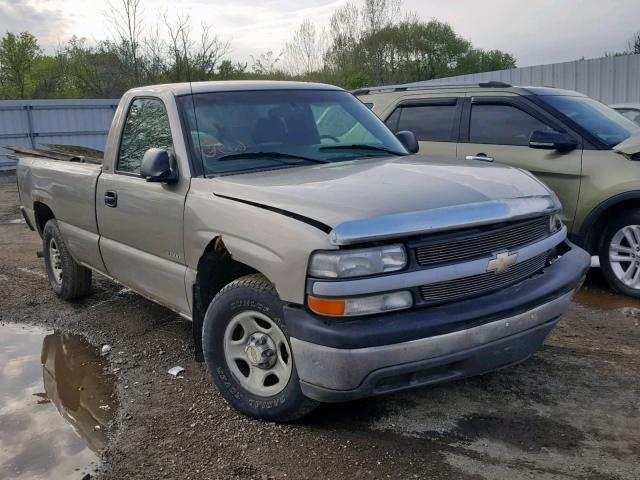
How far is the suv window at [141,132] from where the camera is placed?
170 inches

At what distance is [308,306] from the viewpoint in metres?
2.94

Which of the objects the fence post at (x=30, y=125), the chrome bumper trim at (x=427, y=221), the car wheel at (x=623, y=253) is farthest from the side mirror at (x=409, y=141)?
the fence post at (x=30, y=125)

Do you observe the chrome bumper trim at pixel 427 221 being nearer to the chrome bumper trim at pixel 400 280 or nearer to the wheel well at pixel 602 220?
the chrome bumper trim at pixel 400 280

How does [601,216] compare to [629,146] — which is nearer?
[629,146]

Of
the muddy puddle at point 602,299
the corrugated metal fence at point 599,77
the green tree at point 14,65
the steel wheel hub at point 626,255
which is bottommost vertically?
the muddy puddle at point 602,299

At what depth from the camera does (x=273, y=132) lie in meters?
4.21

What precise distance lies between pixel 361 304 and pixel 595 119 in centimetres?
455

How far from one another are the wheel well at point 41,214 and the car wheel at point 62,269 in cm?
19

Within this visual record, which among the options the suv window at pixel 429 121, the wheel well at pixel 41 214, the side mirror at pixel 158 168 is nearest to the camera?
the side mirror at pixel 158 168

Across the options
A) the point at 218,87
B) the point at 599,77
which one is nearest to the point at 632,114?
the point at 599,77

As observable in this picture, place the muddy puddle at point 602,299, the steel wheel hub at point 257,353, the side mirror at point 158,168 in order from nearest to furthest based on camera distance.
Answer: the steel wheel hub at point 257,353
the side mirror at point 158,168
the muddy puddle at point 602,299

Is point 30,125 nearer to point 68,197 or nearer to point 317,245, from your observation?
point 68,197

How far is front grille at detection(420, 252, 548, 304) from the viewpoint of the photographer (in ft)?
9.74

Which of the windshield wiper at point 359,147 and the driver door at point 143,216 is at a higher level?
the windshield wiper at point 359,147
